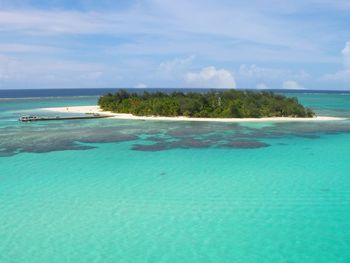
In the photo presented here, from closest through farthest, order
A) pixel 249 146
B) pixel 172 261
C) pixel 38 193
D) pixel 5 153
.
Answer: pixel 172 261 < pixel 38 193 < pixel 5 153 < pixel 249 146

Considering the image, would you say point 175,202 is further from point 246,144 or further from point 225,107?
point 225,107

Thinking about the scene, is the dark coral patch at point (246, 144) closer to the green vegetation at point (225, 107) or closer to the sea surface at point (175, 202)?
the sea surface at point (175, 202)

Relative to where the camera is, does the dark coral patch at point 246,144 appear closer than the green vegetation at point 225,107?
Yes

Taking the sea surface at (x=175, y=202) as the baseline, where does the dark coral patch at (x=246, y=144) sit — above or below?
above

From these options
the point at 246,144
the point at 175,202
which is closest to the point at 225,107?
the point at 246,144

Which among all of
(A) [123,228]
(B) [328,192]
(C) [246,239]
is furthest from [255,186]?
(A) [123,228]

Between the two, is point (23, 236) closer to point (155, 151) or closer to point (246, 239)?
point (246, 239)

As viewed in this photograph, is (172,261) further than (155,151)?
No

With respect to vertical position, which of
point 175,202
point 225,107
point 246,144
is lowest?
point 175,202

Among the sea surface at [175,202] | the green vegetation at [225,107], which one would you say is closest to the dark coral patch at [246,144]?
the sea surface at [175,202]
